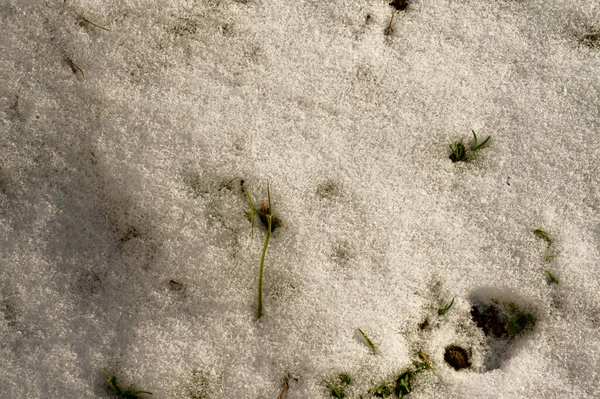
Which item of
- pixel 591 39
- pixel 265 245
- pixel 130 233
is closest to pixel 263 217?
pixel 265 245

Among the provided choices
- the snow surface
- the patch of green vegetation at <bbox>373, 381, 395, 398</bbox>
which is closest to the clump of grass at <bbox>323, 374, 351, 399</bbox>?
the snow surface

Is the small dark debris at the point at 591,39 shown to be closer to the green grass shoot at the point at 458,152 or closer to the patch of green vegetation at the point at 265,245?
the green grass shoot at the point at 458,152

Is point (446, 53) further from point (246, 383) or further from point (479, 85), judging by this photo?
point (246, 383)

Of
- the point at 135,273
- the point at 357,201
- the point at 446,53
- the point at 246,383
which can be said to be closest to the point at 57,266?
the point at 135,273

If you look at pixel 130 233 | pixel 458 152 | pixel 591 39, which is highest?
pixel 591 39

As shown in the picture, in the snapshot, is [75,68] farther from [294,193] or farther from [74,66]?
[294,193]

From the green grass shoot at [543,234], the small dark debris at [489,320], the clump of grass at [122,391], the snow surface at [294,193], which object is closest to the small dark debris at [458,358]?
the snow surface at [294,193]
